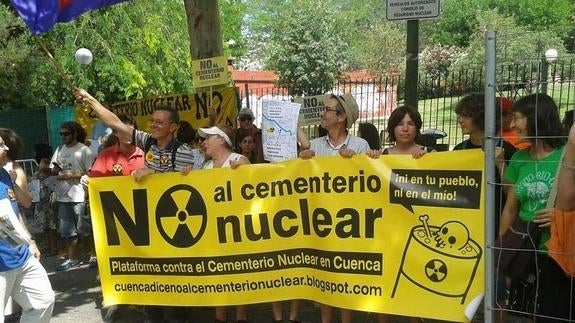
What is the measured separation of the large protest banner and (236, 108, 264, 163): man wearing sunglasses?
1636mm

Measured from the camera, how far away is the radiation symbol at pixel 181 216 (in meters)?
4.80

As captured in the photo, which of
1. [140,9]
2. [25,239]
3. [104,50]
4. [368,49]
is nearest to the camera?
[25,239]

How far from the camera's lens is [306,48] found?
4700cm

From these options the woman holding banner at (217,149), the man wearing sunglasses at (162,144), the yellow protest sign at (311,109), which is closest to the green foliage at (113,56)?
the yellow protest sign at (311,109)

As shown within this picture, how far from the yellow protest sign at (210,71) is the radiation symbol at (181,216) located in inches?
94.2

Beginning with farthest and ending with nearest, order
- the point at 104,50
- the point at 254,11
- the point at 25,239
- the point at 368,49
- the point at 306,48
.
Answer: the point at 254,11
the point at 368,49
the point at 306,48
the point at 104,50
the point at 25,239

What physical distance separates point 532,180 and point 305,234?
1.56 metres

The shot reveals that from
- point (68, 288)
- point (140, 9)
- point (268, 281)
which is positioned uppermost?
point (140, 9)

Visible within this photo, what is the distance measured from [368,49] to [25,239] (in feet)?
168

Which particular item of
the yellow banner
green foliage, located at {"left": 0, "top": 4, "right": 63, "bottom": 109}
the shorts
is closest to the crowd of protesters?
the shorts

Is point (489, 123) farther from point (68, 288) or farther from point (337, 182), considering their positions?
point (68, 288)

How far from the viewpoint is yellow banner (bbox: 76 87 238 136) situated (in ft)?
28.0

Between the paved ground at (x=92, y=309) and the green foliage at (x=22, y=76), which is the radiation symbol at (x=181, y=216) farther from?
the green foliage at (x=22, y=76)

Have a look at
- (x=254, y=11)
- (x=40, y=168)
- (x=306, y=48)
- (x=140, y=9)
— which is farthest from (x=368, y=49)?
(x=40, y=168)
